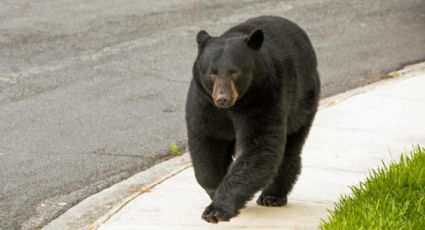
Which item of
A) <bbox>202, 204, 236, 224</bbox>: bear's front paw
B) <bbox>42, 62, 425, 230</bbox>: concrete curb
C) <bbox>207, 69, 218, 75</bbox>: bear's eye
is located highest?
<bbox>207, 69, 218, 75</bbox>: bear's eye

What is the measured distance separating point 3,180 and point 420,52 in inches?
248

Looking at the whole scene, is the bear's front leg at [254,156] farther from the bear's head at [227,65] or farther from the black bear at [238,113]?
the bear's head at [227,65]

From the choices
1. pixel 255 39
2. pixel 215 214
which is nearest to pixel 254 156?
pixel 215 214

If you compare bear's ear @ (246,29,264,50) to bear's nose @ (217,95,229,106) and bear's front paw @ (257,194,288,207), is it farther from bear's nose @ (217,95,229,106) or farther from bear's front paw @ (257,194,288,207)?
bear's front paw @ (257,194,288,207)

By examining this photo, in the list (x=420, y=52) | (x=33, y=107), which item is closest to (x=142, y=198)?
(x=33, y=107)

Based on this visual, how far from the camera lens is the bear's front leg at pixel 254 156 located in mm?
6688

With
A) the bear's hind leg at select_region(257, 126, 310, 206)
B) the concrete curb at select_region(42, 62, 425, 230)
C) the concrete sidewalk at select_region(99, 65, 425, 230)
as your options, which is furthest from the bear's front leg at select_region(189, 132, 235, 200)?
the concrete curb at select_region(42, 62, 425, 230)

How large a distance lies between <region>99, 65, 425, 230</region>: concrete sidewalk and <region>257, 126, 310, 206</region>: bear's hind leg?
8 centimetres

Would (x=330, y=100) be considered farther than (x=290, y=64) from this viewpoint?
Yes

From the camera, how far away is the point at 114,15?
14.5 m

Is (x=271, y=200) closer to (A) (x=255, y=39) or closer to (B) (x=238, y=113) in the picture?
(B) (x=238, y=113)

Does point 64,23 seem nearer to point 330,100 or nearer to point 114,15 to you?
point 114,15

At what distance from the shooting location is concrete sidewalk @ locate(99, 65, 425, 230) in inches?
287

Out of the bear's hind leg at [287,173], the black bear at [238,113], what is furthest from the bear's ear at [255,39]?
the bear's hind leg at [287,173]
